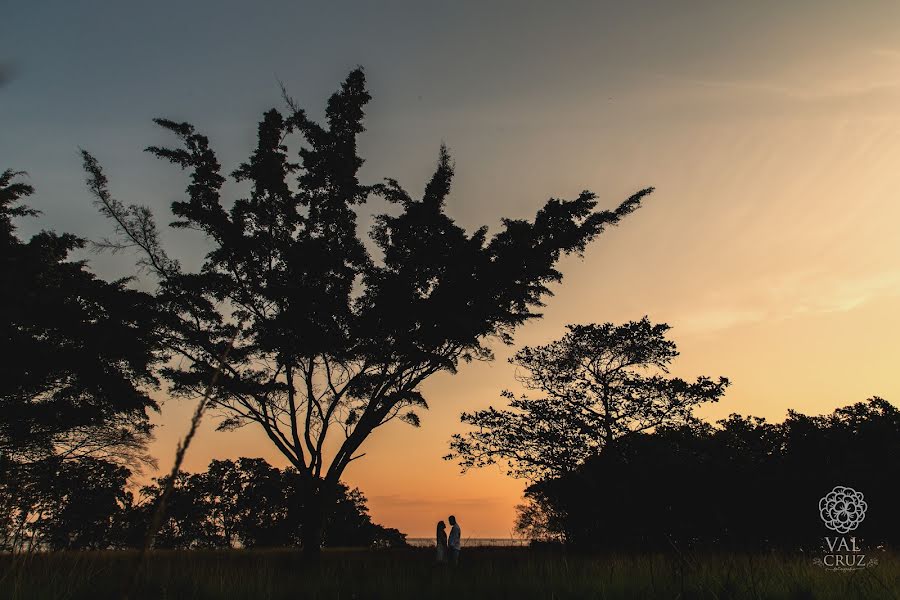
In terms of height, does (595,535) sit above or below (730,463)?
below

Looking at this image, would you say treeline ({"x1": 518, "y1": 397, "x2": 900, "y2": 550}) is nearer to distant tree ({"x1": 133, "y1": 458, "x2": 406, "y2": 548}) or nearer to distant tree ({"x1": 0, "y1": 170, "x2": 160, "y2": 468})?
distant tree ({"x1": 0, "y1": 170, "x2": 160, "y2": 468})

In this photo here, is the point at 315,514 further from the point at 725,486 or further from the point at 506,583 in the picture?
the point at 725,486

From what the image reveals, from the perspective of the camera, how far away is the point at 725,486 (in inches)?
1007

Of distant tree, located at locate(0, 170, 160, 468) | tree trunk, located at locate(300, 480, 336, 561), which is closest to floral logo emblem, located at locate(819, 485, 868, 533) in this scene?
tree trunk, located at locate(300, 480, 336, 561)

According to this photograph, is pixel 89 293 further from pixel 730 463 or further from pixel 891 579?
pixel 730 463

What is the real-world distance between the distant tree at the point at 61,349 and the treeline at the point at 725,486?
17.5 meters

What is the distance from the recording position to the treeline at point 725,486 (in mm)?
22969

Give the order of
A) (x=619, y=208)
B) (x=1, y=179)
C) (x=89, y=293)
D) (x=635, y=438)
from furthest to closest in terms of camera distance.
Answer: (x=635, y=438) < (x=1, y=179) < (x=89, y=293) < (x=619, y=208)

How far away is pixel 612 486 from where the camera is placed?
23.0m

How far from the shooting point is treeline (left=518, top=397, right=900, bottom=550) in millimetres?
22969

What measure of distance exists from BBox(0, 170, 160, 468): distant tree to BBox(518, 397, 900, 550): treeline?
1751 cm

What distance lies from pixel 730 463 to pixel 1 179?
36080 millimetres

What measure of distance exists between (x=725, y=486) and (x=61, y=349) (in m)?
28.9

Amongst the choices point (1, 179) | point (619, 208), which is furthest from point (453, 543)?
point (1, 179)
